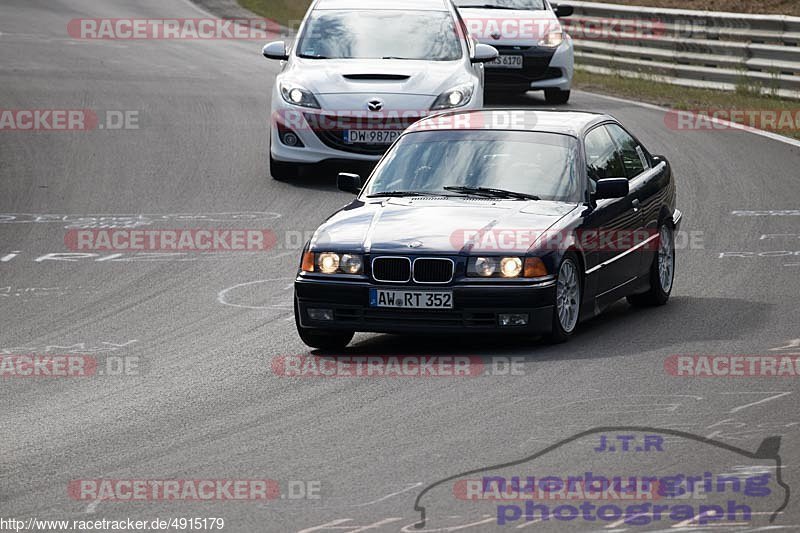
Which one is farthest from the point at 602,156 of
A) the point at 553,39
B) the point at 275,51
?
the point at 553,39

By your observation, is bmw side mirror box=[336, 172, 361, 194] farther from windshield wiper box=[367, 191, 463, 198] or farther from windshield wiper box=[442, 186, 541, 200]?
windshield wiper box=[442, 186, 541, 200]

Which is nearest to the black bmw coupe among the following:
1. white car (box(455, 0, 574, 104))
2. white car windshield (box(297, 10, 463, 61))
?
white car windshield (box(297, 10, 463, 61))

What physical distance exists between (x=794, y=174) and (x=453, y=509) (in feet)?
40.9

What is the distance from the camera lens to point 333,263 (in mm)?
9984

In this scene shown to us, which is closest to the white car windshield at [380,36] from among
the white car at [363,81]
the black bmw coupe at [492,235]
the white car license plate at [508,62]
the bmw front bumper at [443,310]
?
the white car at [363,81]

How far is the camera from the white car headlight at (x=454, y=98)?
16.9 meters

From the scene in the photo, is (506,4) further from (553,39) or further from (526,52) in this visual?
(526,52)

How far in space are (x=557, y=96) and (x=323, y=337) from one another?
14274mm

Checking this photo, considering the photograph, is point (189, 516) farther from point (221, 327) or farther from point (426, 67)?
point (426, 67)

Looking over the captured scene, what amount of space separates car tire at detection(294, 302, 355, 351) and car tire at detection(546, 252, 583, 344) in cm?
128

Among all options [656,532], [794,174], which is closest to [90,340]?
[656,532]

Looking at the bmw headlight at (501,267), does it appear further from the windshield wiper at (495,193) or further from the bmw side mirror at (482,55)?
the bmw side mirror at (482,55)

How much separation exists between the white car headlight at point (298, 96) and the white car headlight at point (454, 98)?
4.22 ft

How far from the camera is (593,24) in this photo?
97.6 feet
